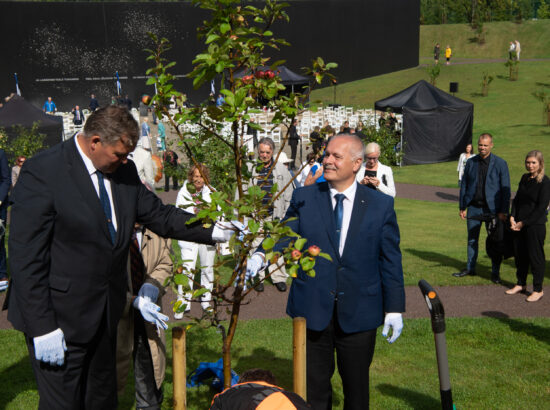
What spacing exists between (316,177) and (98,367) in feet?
19.0

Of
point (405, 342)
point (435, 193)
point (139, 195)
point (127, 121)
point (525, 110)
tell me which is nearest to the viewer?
point (127, 121)

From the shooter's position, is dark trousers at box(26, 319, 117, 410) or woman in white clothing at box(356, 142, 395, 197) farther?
woman in white clothing at box(356, 142, 395, 197)

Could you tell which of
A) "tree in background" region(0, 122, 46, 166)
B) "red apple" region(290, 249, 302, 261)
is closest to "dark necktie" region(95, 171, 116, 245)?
"red apple" region(290, 249, 302, 261)

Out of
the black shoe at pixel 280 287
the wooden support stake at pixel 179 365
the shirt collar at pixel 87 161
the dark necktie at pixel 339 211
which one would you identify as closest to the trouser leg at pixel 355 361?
the dark necktie at pixel 339 211

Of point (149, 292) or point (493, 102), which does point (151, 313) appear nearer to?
point (149, 292)

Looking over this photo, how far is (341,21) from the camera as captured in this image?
53031 millimetres

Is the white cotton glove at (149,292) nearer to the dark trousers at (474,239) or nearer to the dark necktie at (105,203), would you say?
the dark necktie at (105,203)

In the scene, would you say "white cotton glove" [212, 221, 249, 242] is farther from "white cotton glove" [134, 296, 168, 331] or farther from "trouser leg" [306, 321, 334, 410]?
"trouser leg" [306, 321, 334, 410]

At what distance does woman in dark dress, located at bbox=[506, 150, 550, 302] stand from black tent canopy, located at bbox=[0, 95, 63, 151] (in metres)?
17.4

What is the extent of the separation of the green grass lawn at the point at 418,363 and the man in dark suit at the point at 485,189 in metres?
1.94

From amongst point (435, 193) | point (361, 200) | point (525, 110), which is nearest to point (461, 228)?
point (435, 193)

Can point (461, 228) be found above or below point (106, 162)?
below

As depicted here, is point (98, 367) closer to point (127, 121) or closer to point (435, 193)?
point (127, 121)

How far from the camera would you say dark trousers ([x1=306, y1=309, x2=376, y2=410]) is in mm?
3869
